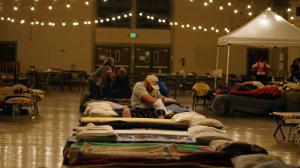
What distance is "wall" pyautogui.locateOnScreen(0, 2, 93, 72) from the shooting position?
2283 centimetres

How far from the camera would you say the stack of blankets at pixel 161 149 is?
4.97 metres

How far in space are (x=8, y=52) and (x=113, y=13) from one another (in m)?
4.54

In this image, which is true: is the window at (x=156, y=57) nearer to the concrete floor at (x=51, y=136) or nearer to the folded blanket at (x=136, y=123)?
the concrete floor at (x=51, y=136)

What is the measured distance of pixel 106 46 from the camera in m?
23.2

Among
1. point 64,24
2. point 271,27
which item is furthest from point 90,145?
point 64,24

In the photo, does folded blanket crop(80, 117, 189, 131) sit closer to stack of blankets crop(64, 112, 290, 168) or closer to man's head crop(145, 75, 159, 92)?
stack of blankets crop(64, 112, 290, 168)

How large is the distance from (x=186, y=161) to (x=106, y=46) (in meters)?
→ 18.4

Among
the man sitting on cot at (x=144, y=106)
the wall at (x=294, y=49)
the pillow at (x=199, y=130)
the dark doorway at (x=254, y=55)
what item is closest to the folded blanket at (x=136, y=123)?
the pillow at (x=199, y=130)

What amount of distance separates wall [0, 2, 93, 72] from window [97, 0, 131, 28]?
1.59 ft

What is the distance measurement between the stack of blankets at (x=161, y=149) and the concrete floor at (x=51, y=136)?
984 mm

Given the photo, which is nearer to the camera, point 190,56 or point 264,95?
point 264,95

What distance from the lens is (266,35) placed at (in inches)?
531

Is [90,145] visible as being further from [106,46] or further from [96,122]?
[106,46]

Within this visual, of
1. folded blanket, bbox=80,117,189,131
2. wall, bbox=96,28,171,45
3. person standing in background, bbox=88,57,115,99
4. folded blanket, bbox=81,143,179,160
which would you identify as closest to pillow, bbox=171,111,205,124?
folded blanket, bbox=80,117,189,131
